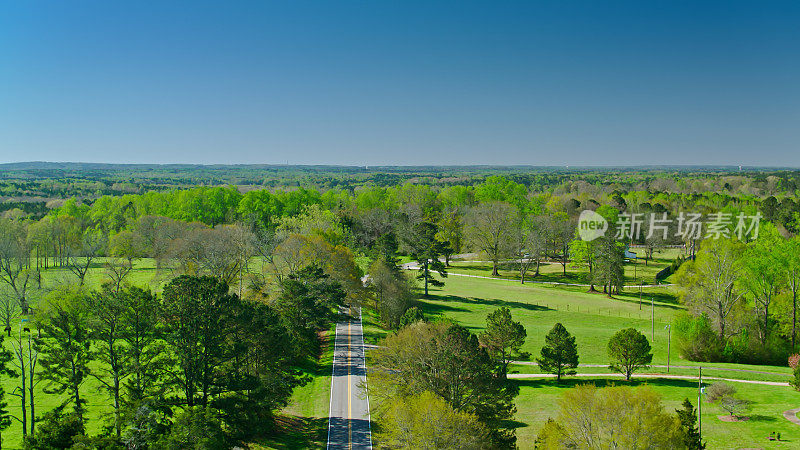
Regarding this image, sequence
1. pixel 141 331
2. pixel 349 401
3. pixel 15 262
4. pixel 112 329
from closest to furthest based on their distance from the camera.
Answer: pixel 112 329 → pixel 141 331 → pixel 349 401 → pixel 15 262

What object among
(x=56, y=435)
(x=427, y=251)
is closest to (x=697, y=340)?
(x=427, y=251)

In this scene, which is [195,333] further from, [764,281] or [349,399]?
[764,281]

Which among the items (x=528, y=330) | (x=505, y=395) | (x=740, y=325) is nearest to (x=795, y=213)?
(x=740, y=325)

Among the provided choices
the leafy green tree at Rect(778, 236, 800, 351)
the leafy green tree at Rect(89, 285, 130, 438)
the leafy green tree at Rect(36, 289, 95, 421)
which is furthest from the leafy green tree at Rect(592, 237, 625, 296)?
→ the leafy green tree at Rect(36, 289, 95, 421)

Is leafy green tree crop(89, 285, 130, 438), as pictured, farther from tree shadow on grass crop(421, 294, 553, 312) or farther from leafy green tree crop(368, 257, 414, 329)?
tree shadow on grass crop(421, 294, 553, 312)

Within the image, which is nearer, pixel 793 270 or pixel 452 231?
pixel 793 270

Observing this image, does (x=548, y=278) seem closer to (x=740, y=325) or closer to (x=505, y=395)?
(x=740, y=325)

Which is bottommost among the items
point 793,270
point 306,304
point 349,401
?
point 349,401

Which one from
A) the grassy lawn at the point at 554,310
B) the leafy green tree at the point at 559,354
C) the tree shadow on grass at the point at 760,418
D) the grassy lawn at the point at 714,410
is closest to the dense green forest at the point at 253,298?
the grassy lawn at the point at 714,410
